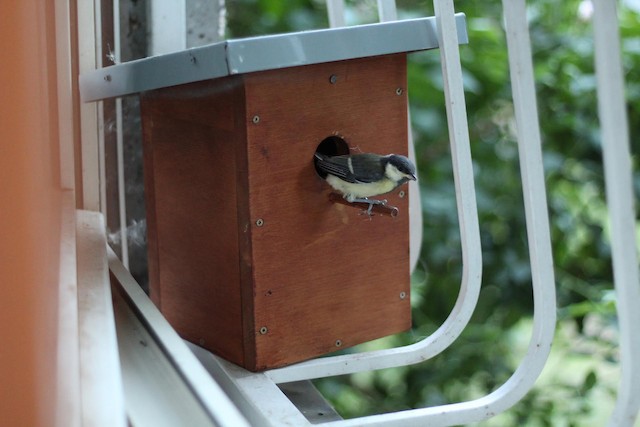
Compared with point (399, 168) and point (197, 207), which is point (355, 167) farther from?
point (197, 207)

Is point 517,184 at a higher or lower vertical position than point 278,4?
lower

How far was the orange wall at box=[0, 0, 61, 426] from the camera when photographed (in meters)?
0.34

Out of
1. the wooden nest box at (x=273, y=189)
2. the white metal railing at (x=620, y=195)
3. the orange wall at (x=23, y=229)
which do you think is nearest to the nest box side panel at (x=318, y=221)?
the wooden nest box at (x=273, y=189)

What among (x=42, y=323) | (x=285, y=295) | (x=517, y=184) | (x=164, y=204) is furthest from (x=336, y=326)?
(x=517, y=184)

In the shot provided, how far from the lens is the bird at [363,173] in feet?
3.08

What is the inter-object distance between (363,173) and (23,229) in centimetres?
61

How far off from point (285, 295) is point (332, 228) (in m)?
0.10

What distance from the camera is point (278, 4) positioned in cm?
190

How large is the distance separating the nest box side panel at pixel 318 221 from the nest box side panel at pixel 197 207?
1.1 inches

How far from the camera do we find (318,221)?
3.23 feet

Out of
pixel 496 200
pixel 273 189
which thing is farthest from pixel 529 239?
pixel 496 200

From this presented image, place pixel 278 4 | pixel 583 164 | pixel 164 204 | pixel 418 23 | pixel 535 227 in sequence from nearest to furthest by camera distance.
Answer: pixel 535 227, pixel 418 23, pixel 164 204, pixel 278 4, pixel 583 164

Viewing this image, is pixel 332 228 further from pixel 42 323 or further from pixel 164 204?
pixel 42 323

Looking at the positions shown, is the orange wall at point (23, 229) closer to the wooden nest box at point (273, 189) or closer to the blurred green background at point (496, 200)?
the wooden nest box at point (273, 189)
